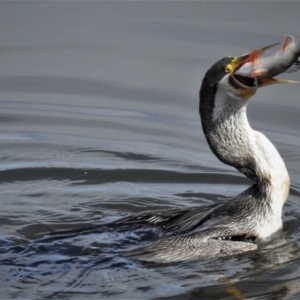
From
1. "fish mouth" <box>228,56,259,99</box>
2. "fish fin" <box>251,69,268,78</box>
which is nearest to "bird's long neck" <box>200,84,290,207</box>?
"fish mouth" <box>228,56,259,99</box>

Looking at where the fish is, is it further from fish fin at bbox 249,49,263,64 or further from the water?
the water

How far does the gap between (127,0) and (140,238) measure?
20.9 ft

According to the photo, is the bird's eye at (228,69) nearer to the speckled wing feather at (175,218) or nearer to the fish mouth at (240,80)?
the fish mouth at (240,80)

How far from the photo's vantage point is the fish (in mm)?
7664

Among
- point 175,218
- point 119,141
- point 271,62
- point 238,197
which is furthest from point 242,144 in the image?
point 119,141

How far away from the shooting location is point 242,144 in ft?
26.6

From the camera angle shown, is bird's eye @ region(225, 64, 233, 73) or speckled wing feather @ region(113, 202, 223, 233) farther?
speckled wing feather @ region(113, 202, 223, 233)

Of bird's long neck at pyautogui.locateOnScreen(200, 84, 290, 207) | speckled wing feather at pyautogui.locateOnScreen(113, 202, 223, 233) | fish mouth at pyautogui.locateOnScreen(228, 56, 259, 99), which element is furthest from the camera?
speckled wing feather at pyautogui.locateOnScreen(113, 202, 223, 233)

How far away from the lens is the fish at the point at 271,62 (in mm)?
7664

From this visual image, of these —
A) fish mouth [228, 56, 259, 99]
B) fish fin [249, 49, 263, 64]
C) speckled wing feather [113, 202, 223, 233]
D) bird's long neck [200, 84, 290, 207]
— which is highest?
fish fin [249, 49, 263, 64]

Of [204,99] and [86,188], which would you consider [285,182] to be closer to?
[204,99]

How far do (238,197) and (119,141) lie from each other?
2832 millimetres

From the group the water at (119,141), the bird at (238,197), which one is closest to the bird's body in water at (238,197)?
the bird at (238,197)

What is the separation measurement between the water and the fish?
1.51 meters
